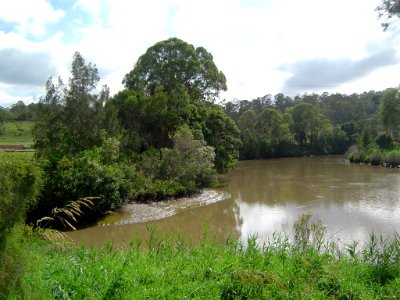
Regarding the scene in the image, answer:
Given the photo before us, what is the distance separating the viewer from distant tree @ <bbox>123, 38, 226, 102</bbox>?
2800 cm

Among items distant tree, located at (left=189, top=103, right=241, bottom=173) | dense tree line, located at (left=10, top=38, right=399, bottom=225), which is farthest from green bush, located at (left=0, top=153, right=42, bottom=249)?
distant tree, located at (left=189, top=103, right=241, bottom=173)

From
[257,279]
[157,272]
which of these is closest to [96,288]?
[157,272]

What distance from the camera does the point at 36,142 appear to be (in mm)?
18438

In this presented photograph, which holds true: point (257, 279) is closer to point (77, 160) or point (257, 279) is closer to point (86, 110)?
point (77, 160)

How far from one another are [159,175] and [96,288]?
15.9 meters

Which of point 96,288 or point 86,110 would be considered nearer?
point 96,288

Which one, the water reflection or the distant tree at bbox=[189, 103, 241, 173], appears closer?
the water reflection

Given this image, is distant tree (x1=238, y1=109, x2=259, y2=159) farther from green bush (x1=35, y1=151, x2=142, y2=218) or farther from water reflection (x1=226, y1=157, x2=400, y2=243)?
green bush (x1=35, y1=151, x2=142, y2=218)

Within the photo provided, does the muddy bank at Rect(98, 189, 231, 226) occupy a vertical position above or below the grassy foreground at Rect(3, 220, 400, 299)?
below

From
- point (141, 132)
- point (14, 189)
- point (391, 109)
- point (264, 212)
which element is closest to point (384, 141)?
point (391, 109)

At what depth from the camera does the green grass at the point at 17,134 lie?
32625 mm

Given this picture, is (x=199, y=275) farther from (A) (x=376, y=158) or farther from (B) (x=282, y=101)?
(B) (x=282, y=101)

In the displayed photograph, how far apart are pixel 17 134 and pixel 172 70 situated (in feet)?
57.0

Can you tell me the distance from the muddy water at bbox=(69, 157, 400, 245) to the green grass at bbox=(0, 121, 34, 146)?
61.4 feet
